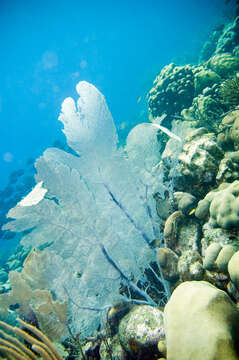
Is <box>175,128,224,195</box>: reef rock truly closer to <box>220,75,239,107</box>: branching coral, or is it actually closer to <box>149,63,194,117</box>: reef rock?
<box>220,75,239,107</box>: branching coral

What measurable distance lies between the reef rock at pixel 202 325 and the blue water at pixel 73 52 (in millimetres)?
47172

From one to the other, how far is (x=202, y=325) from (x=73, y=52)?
91180 millimetres

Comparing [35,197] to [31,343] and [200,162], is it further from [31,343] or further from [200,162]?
[200,162]

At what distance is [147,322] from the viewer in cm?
192

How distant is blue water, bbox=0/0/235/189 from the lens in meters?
48.4

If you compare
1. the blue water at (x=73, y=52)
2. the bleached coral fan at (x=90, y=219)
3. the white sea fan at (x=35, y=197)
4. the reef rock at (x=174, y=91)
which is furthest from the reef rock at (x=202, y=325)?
the blue water at (x=73, y=52)

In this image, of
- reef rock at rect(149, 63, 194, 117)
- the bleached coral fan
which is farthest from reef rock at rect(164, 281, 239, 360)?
reef rock at rect(149, 63, 194, 117)

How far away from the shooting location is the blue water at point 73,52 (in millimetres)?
48359

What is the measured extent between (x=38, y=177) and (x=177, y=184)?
89.5 inches

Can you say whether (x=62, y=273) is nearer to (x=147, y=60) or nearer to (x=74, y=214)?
(x=74, y=214)

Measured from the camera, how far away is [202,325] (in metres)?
1.12

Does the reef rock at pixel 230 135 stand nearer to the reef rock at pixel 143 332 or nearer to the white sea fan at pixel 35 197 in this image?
the reef rock at pixel 143 332

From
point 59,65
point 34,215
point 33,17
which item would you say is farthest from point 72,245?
point 59,65

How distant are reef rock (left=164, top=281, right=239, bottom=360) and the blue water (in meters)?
47.2
